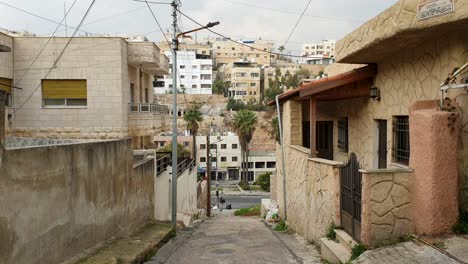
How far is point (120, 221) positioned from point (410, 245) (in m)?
7.51

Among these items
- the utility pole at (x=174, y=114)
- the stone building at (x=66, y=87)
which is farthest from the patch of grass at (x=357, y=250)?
the stone building at (x=66, y=87)

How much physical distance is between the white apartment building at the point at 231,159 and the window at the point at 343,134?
6004 centimetres

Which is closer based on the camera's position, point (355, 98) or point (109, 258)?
point (109, 258)

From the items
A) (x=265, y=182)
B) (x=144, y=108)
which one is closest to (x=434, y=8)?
(x=144, y=108)

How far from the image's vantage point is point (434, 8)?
7.53 meters

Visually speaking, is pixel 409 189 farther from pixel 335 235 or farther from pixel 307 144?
pixel 307 144

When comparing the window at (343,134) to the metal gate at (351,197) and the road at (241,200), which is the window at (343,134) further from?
the road at (241,200)

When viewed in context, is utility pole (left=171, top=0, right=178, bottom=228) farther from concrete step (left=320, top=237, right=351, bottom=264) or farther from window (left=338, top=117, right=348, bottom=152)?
concrete step (left=320, top=237, right=351, bottom=264)

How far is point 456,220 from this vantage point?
25.5 feet

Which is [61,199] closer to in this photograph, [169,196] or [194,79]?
[169,196]

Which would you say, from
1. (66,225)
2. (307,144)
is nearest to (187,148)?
(307,144)

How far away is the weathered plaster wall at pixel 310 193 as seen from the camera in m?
11.0

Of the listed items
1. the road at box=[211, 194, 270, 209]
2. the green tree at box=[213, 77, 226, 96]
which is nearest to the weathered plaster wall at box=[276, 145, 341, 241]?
the road at box=[211, 194, 270, 209]

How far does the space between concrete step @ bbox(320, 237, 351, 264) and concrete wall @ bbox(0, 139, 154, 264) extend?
198 inches
